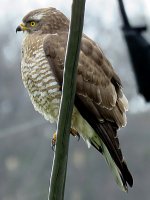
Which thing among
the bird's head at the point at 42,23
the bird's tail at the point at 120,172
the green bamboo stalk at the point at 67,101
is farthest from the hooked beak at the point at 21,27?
the green bamboo stalk at the point at 67,101

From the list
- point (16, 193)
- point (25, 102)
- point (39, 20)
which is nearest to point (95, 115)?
point (39, 20)

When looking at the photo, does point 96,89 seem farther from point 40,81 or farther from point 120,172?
point 120,172

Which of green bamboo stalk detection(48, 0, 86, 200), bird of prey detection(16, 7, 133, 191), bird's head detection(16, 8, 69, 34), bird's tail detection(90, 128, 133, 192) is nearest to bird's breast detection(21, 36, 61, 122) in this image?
bird of prey detection(16, 7, 133, 191)

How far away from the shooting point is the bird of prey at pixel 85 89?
3.95 m

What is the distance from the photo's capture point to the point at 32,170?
445 inches

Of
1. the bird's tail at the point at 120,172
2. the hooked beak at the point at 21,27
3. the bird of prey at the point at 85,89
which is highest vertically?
the hooked beak at the point at 21,27

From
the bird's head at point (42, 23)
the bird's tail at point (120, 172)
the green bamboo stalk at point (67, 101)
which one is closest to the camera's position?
the green bamboo stalk at point (67, 101)

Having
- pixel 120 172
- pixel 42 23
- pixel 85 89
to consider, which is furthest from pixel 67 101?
pixel 42 23

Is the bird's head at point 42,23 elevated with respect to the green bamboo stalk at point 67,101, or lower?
elevated

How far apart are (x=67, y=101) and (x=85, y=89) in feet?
3.87

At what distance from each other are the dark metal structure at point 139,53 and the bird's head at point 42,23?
330 cm

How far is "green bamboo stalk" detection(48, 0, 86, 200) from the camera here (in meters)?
2.69

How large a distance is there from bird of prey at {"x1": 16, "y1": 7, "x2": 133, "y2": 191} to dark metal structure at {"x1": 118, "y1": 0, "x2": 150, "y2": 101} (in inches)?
144

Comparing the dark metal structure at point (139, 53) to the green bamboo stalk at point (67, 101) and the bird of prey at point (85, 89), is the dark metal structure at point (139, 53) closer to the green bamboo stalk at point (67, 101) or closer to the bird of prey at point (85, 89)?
the bird of prey at point (85, 89)
